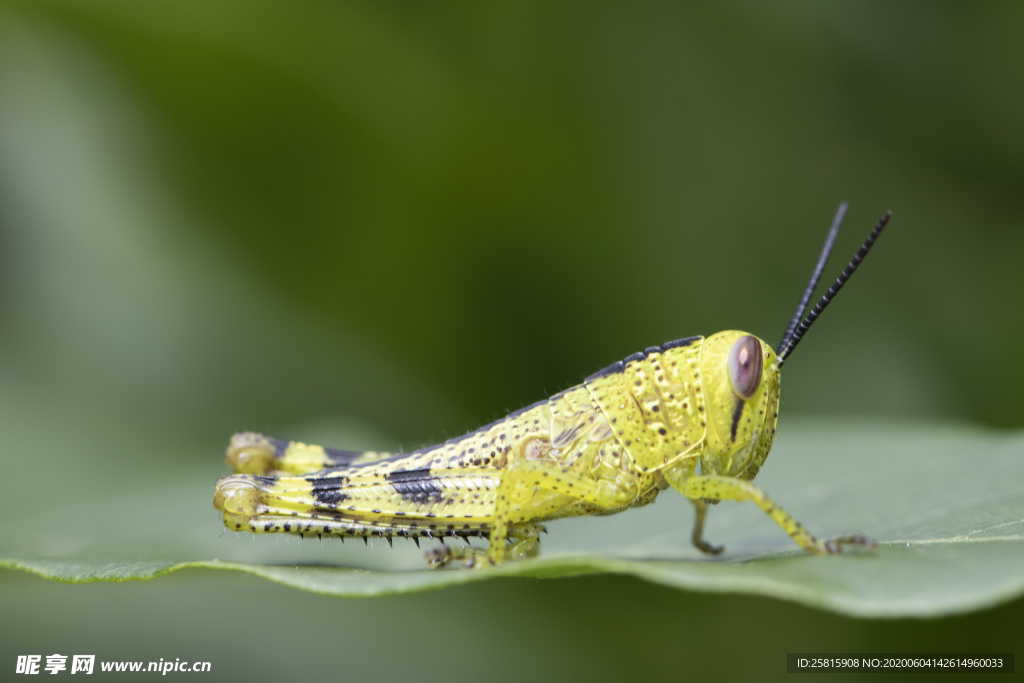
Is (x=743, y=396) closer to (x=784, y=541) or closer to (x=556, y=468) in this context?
(x=784, y=541)

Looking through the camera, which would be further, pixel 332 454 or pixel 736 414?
pixel 332 454

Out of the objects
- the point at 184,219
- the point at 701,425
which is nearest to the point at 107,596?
the point at 184,219

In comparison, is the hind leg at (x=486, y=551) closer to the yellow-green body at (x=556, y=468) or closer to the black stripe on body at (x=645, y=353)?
the yellow-green body at (x=556, y=468)

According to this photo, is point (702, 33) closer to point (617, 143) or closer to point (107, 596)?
point (617, 143)

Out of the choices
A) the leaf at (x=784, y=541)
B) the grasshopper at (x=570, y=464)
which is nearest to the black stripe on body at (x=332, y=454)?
the grasshopper at (x=570, y=464)

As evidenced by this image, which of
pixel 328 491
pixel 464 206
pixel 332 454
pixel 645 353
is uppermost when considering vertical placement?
pixel 464 206

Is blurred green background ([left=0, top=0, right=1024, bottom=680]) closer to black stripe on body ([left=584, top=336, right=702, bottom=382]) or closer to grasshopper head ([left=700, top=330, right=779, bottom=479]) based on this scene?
black stripe on body ([left=584, top=336, right=702, bottom=382])

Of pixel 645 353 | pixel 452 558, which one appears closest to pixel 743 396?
pixel 645 353

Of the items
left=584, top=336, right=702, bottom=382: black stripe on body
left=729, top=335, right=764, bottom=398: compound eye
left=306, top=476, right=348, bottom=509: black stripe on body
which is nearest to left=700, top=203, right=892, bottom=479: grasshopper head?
left=729, top=335, right=764, bottom=398: compound eye
